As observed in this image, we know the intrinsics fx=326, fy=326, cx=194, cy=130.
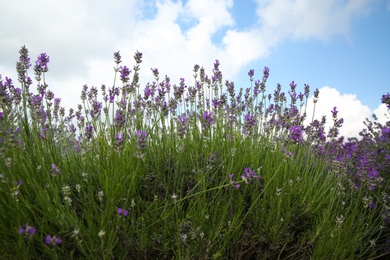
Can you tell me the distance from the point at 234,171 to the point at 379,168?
1891 millimetres

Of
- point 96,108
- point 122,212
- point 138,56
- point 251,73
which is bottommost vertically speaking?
point 122,212

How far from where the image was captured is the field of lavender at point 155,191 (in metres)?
1.71

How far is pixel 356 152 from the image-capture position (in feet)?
10.8

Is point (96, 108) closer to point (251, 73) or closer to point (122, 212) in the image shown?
point (122, 212)

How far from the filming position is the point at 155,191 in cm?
227

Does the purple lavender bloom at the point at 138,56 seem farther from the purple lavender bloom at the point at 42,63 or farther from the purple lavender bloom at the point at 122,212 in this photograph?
the purple lavender bloom at the point at 122,212

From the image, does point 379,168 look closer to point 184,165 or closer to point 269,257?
point 269,257

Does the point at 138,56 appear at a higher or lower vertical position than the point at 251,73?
lower

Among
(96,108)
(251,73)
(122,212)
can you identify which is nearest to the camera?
(122,212)

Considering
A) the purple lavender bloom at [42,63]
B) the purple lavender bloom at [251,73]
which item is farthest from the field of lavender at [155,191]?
the purple lavender bloom at [251,73]

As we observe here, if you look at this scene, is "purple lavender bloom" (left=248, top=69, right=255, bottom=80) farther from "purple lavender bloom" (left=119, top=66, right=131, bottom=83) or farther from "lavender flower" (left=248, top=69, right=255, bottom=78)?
"purple lavender bloom" (left=119, top=66, right=131, bottom=83)

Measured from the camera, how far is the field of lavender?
171 centimetres

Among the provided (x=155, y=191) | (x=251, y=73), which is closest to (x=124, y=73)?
(x=155, y=191)

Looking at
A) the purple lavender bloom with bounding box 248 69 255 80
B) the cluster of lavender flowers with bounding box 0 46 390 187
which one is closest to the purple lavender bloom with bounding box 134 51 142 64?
the cluster of lavender flowers with bounding box 0 46 390 187
